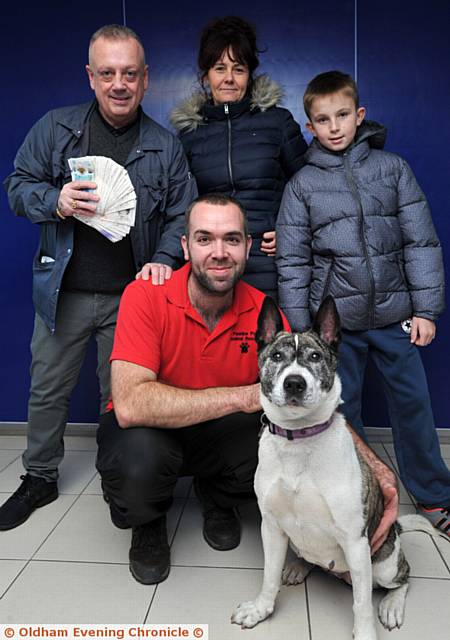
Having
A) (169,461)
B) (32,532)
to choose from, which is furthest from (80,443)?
(169,461)

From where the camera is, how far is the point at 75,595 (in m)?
1.90

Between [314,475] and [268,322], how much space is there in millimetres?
478

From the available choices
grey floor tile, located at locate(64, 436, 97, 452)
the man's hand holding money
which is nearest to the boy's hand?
the man's hand holding money

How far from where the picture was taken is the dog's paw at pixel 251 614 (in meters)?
1.74

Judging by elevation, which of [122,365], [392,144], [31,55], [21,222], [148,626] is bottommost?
[148,626]

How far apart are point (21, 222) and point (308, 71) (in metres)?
1.89

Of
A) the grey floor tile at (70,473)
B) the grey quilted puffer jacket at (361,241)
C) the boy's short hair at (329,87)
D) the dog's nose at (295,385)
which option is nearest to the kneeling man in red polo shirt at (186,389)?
the grey quilted puffer jacket at (361,241)

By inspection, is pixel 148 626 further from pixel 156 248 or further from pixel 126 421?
pixel 156 248

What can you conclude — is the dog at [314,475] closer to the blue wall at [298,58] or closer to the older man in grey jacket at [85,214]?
the older man in grey jacket at [85,214]

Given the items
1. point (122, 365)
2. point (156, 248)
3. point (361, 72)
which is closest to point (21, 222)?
point (156, 248)

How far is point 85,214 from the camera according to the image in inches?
88.2

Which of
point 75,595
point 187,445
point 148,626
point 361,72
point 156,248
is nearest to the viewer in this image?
point 148,626

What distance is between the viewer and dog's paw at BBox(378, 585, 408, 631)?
5.69 feet

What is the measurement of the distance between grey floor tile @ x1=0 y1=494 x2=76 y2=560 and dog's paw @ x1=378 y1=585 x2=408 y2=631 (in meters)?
1.32
